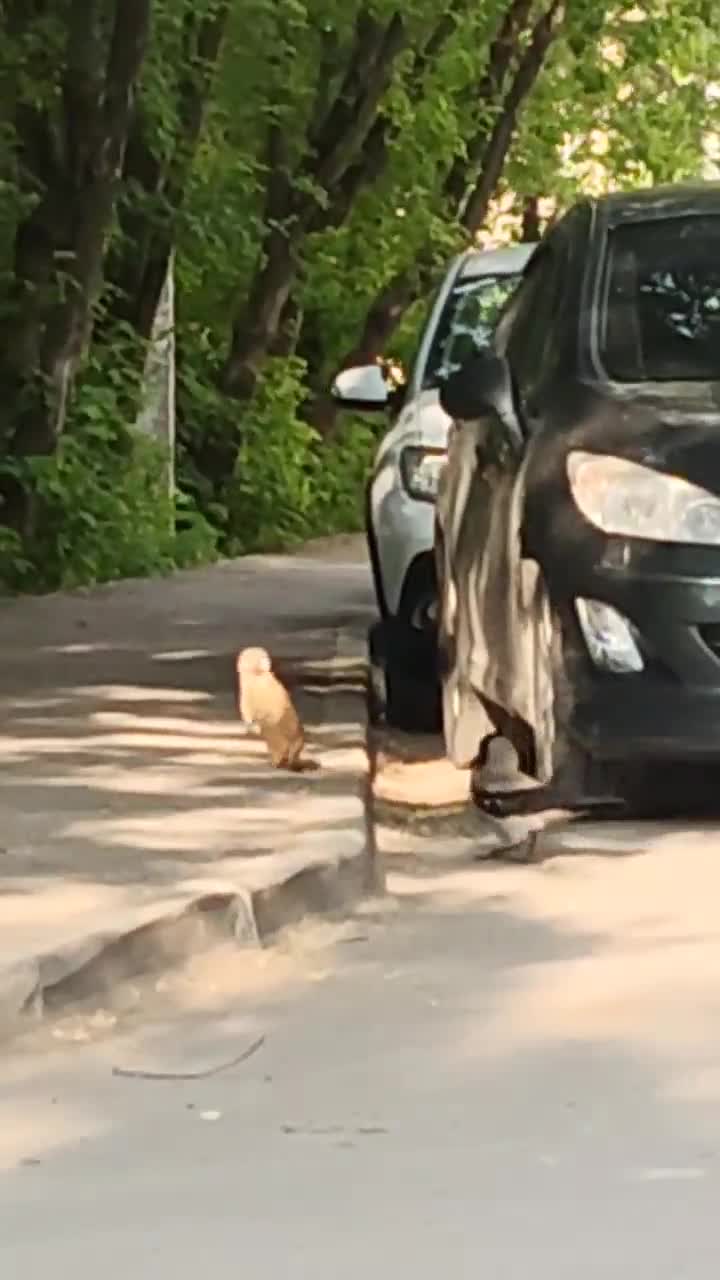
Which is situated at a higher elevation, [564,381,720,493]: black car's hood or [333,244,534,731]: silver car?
[564,381,720,493]: black car's hood

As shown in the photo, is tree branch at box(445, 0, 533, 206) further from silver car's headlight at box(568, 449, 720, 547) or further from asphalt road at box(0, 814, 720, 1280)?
asphalt road at box(0, 814, 720, 1280)

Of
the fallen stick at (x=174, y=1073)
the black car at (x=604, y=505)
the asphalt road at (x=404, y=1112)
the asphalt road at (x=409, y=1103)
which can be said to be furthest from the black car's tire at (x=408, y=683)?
the fallen stick at (x=174, y=1073)

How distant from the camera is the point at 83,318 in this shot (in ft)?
57.5

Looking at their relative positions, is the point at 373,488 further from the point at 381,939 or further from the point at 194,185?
the point at 194,185

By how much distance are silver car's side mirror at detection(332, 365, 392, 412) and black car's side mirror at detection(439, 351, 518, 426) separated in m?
4.04

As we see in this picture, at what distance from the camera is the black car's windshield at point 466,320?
41.1 feet

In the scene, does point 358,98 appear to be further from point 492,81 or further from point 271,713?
point 271,713

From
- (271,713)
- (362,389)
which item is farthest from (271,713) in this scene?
(362,389)

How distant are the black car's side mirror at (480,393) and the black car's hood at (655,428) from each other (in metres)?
0.48

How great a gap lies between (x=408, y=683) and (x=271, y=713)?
208 cm

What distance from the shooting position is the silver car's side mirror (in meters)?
12.8

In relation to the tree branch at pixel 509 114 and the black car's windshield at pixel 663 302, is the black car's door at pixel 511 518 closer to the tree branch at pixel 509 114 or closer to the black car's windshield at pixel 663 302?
the black car's windshield at pixel 663 302

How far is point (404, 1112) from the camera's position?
213 inches

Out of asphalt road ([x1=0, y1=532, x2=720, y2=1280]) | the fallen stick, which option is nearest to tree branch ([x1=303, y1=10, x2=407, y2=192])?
asphalt road ([x1=0, y1=532, x2=720, y2=1280])
